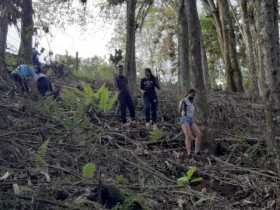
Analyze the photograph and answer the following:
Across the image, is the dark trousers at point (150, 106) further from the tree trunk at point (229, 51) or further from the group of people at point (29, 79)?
the tree trunk at point (229, 51)

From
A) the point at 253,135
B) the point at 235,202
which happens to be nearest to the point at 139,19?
the point at 253,135

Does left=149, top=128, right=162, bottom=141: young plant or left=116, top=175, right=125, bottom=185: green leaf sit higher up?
left=149, top=128, right=162, bottom=141: young plant

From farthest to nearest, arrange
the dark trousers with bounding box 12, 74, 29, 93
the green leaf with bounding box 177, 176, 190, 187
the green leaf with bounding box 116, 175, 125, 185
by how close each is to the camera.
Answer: the dark trousers with bounding box 12, 74, 29, 93
the green leaf with bounding box 177, 176, 190, 187
the green leaf with bounding box 116, 175, 125, 185

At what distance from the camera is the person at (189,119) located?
11773 millimetres

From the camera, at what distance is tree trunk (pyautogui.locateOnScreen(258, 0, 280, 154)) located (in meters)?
8.03

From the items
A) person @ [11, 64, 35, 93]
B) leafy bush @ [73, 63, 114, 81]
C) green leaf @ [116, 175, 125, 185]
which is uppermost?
leafy bush @ [73, 63, 114, 81]

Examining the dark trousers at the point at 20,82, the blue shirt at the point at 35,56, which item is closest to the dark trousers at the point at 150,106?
the dark trousers at the point at 20,82

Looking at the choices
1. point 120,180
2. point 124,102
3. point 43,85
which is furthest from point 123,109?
point 120,180

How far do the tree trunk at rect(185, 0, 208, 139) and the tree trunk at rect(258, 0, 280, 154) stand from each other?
291 centimetres

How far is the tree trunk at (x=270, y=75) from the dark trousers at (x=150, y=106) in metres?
4.94

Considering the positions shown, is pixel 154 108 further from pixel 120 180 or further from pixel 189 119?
pixel 120 180

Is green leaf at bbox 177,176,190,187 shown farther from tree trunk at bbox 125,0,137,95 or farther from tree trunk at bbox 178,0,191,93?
tree trunk at bbox 178,0,191,93

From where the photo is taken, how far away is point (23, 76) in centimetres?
1420

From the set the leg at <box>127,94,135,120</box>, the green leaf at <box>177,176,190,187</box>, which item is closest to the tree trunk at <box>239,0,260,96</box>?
the leg at <box>127,94,135,120</box>
